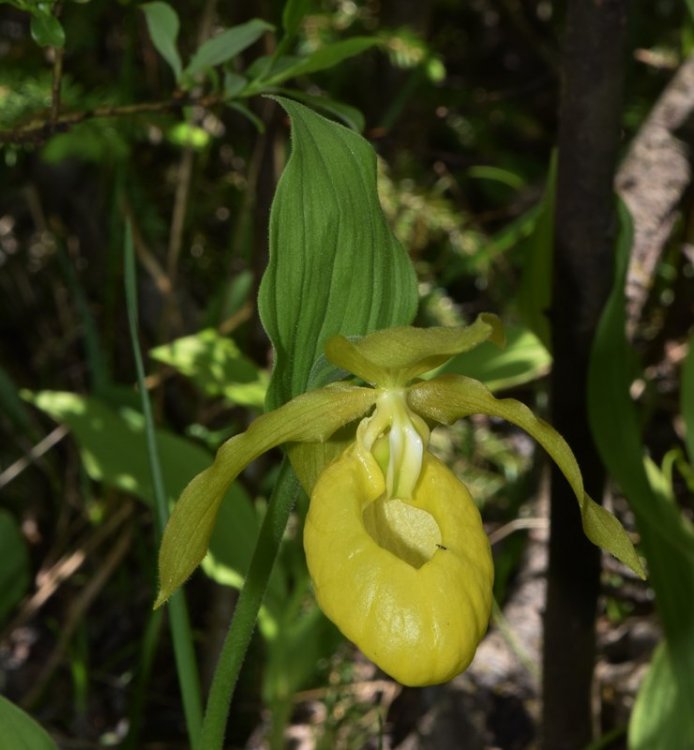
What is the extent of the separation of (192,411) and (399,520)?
3.24ft

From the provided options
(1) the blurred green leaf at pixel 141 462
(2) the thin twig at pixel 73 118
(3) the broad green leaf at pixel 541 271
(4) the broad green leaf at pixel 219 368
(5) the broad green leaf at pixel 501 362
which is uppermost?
(2) the thin twig at pixel 73 118

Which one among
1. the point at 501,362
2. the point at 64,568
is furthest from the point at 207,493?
the point at 64,568

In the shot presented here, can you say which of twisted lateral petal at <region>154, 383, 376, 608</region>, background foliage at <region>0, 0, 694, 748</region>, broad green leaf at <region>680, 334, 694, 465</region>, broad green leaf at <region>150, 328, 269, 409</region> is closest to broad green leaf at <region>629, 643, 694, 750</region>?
background foliage at <region>0, 0, 694, 748</region>

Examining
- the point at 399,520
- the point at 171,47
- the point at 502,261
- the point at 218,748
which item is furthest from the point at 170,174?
the point at 218,748

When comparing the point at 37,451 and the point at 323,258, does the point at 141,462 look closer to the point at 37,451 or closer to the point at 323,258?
the point at 37,451

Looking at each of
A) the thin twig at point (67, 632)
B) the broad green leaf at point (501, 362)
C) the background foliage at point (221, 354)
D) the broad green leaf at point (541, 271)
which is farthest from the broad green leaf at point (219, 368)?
the thin twig at point (67, 632)

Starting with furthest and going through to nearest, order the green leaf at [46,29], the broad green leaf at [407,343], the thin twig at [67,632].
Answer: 1. the thin twig at [67,632]
2. the green leaf at [46,29]
3. the broad green leaf at [407,343]

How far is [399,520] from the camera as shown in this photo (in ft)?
3.19

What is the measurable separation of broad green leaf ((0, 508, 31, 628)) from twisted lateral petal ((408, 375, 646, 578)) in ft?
2.79

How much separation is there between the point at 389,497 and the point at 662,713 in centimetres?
60

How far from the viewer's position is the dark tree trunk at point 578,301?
3.63ft

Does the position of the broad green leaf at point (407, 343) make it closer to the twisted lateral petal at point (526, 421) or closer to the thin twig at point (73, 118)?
the twisted lateral petal at point (526, 421)

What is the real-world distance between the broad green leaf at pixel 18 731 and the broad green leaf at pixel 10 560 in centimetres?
68

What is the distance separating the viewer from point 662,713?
50.2 inches
